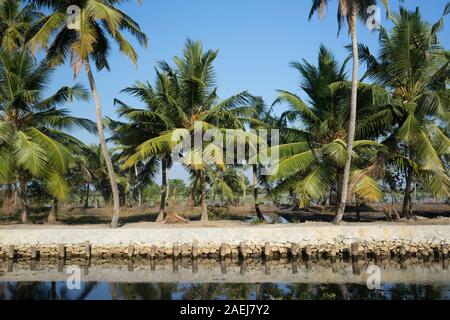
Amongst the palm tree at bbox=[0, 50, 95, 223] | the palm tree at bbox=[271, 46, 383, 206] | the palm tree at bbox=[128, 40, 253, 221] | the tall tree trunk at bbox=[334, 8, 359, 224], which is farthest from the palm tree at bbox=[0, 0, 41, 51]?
the tall tree trunk at bbox=[334, 8, 359, 224]

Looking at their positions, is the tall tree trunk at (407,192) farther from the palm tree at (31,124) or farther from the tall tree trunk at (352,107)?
the palm tree at (31,124)

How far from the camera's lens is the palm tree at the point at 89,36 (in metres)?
18.0

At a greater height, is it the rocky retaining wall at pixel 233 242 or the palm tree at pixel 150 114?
the palm tree at pixel 150 114

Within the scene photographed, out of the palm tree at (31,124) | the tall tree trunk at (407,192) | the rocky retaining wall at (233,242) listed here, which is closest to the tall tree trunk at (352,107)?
the rocky retaining wall at (233,242)

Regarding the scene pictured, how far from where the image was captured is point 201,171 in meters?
22.0

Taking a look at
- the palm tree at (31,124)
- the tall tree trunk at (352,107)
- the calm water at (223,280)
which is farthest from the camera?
the palm tree at (31,124)

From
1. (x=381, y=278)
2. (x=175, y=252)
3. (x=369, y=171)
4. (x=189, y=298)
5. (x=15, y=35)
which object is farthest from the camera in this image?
(x=15, y=35)

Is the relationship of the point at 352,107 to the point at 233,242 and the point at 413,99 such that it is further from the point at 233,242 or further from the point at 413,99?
the point at 233,242

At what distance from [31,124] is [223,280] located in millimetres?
13918

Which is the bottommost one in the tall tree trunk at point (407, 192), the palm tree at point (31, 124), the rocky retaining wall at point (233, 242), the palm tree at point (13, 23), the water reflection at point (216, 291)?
the water reflection at point (216, 291)

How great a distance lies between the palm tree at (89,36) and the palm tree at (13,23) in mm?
5904
